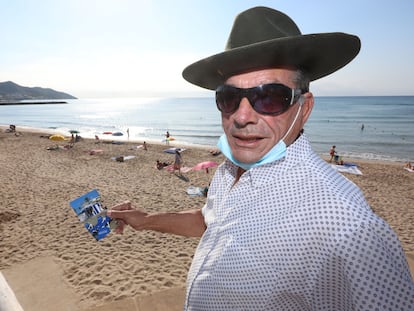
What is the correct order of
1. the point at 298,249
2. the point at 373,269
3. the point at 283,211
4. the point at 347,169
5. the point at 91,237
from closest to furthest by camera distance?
the point at 373,269 < the point at 298,249 < the point at 283,211 < the point at 91,237 < the point at 347,169

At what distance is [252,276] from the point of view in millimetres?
1215

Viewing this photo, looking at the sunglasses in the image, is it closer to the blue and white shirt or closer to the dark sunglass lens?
the dark sunglass lens

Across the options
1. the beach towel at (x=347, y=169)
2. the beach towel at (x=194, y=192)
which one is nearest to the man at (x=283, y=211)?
the beach towel at (x=194, y=192)

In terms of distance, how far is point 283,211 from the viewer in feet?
3.94

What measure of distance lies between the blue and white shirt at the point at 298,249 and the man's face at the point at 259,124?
12 cm

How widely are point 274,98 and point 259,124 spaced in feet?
0.54

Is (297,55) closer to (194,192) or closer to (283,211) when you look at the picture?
(283,211)

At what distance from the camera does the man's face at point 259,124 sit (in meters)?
1.42

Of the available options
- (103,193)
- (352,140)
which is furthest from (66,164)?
(352,140)

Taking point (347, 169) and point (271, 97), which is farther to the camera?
point (347, 169)

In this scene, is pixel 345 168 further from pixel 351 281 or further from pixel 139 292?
A: pixel 351 281

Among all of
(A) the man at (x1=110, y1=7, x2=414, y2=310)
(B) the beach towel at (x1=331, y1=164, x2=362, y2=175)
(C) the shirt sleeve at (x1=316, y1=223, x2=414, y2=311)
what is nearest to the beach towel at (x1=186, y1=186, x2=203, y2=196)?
(B) the beach towel at (x1=331, y1=164, x2=362, y2=175)

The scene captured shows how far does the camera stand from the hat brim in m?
1.28

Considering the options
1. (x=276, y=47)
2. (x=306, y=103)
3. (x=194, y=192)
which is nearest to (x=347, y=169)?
(x=194, y=192)
